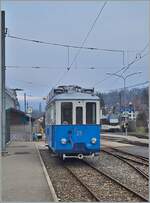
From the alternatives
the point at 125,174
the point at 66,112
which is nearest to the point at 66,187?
the point at 125,174

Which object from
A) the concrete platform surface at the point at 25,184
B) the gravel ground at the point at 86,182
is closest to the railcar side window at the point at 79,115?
the gravel ground at the point at 86,182

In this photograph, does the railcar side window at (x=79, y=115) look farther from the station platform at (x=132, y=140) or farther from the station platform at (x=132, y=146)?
the station platform at (x=132, y=140)

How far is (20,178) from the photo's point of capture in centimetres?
1291

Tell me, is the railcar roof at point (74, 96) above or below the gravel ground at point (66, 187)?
above

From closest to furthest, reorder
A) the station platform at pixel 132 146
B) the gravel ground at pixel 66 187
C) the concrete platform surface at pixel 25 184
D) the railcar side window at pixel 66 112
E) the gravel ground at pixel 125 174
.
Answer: the concrete platform surface at pixel 25 184, the gravel ground at pixel 66 187, the gravel ground at pixel 125 174, the railcar side window at pixel 66 112, the station platform at pixel 132 146

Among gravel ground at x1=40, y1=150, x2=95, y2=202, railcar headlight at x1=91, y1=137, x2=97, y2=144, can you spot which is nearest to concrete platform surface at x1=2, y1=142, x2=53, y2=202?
gravel ground at x1=40, y1=150, x2=95, y2=202

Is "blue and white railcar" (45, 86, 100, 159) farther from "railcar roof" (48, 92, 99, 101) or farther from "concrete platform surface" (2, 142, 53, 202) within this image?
"concrete platform surface" (2, 142, 53, 202)

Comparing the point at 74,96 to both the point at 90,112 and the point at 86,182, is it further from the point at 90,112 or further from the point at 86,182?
the point at 86,182

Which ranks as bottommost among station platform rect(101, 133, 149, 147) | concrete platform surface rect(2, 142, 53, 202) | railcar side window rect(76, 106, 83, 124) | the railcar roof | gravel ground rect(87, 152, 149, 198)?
station platform rect(101, 133, 149, 147)

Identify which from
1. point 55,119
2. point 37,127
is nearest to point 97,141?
point 55,119

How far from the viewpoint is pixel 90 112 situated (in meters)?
17.5

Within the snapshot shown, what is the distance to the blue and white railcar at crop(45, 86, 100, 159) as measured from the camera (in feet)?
55.3

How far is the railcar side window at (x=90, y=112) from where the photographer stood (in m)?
17.3

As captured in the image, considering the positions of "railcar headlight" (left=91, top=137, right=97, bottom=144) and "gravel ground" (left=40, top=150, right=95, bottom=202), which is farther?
"railcar headlight" (left=91, top=137, right=97, bottom=144)
